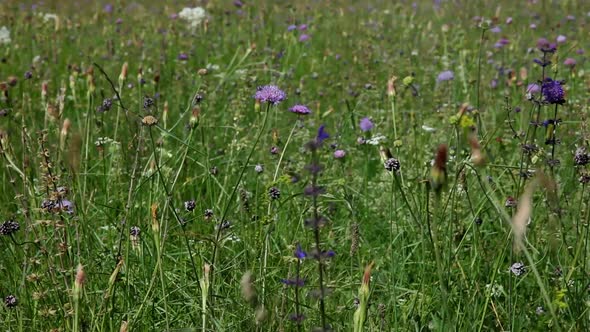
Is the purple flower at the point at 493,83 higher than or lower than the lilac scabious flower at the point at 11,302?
lower

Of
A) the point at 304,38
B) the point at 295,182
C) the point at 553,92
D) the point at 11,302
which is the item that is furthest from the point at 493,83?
the point at 11,302

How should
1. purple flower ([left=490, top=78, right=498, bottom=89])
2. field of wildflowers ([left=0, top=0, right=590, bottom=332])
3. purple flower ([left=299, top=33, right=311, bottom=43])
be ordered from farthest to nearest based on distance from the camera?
1. purple flower ([left=299, top=33, right=311, bottom=43])
2. purple flower ([left=490, top=78, right=498, bottom=89])
3. field of wildflowers ([left=0, top=0, right=590, bottom=332])

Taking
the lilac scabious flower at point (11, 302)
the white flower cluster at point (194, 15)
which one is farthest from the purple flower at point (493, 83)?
the lilac scabious flower at point (11, 302)

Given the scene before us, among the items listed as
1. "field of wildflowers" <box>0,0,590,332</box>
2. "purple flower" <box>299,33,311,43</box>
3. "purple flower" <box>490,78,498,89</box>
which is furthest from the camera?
"purple flower" <box>299,33,311,43</box>

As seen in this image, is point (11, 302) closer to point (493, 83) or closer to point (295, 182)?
point (295, 182)

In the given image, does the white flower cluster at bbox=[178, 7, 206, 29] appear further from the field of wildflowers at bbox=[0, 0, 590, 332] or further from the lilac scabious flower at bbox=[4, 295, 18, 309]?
the lilac scabious flower at bbox=[4, 295, 18, 309]

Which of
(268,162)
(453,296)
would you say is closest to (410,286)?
(453,296)

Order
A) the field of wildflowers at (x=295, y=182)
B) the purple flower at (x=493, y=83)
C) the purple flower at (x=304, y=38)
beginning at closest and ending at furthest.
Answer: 1. the field of wildflowers at (x=295, y=182)
2. the purple flower at (x=493, y=83)
3. the purple flower at (x=304, y=38)

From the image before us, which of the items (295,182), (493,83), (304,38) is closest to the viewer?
(295,182)

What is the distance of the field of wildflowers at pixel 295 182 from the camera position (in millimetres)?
1501

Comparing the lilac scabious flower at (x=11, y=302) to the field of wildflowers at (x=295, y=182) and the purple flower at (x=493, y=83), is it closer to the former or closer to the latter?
the field of wildflowers at (x=295, y=182)

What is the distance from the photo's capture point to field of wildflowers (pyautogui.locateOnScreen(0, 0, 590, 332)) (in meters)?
1.50

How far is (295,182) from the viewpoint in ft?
4.98

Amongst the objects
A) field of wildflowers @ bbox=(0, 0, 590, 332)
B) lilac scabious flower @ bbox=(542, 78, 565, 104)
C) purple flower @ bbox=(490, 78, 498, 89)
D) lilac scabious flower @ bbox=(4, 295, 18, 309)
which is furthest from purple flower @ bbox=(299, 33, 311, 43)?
lilac scabious flower @ bbox=(4, 295, 18, 309)
